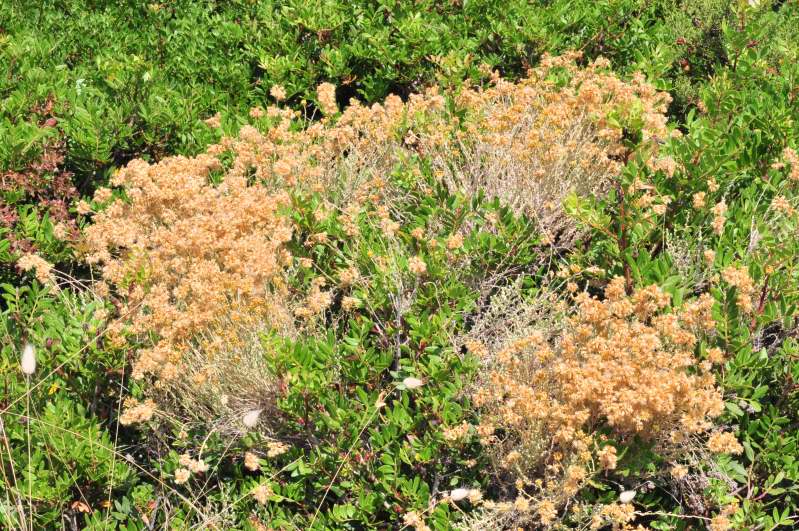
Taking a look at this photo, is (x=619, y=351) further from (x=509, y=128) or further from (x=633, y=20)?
(x=633, y=20)

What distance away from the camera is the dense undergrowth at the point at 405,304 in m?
3.32

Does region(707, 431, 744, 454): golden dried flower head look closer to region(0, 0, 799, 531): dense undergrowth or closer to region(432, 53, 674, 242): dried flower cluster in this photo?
region(0, 0, 799, 531): dense undergrowth

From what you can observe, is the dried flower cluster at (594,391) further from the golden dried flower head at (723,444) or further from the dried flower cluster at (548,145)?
the dried flower cluster at (548,145)

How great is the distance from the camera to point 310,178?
4453 millimetres

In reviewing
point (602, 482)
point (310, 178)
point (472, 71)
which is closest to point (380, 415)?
point (602, 482)

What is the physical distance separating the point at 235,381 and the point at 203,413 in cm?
21

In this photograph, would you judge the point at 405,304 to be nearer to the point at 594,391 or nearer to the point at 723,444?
the point at 594,391

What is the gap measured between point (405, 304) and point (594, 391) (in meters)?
0.91

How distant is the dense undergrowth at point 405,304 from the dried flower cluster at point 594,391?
14mm

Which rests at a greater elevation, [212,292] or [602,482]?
[212,292]

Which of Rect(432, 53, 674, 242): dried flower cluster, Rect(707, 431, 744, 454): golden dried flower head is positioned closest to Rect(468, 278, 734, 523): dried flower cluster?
Rect(707, 431, 744, 454): golden dried flower head

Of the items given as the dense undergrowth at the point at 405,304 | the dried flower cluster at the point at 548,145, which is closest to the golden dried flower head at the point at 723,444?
the dense undergrowth at the point at 405,304

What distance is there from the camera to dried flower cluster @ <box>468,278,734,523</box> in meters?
3.10

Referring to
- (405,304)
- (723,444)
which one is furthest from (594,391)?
(405,304)
